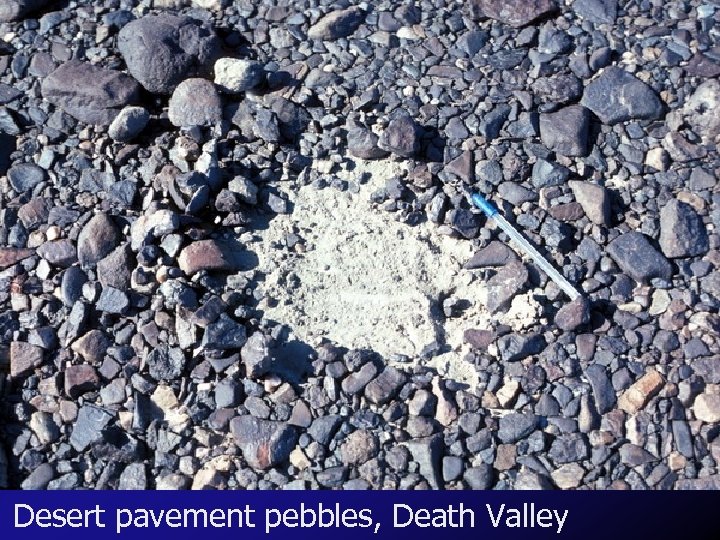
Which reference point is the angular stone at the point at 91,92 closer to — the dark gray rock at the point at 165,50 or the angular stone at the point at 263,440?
the dark gray rock at the point at 165,50

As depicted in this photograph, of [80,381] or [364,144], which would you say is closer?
[80,381]

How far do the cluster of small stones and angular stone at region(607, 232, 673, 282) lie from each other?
0.04 ft

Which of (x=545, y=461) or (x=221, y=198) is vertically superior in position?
(x=221, y=198)

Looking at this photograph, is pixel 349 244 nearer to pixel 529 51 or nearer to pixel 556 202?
pixel 556 202

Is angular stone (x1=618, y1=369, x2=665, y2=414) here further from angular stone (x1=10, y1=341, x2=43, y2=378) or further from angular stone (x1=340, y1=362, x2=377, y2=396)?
angular stone (x1=10, y1=341, x2=43, y2=378)

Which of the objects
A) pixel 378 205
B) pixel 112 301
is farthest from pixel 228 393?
pixel 378 205

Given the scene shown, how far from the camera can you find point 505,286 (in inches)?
135

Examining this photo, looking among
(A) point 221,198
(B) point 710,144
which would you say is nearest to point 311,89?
(A) point 221,198

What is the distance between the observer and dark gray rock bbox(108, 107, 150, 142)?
375cm

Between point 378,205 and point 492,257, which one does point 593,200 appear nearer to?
point 492,257

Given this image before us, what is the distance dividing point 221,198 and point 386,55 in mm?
1027

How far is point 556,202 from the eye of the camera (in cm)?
364

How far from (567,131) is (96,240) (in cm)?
192

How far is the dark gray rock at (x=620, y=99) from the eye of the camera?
12.6ft
